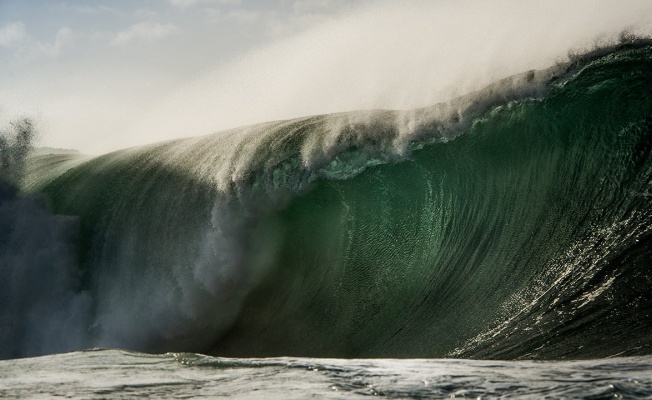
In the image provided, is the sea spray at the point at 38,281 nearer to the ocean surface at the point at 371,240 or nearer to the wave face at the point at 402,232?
the ocean surface at the point at 371,240

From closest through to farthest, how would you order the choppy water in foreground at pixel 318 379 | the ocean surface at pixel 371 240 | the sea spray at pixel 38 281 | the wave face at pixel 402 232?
the choppy water in foreground at pixel 318 379, the ocean surface at pixel 371 240, the wave face at pixel 402 232, the sea spray at pixel 38 281

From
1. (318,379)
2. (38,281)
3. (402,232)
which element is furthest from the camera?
(38,281)

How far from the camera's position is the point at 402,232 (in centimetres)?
805

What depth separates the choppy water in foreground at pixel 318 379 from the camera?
10.9ft

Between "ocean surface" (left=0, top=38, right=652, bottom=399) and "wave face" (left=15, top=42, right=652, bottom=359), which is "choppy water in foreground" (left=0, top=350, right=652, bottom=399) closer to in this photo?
"ocean surface" (left=0, top=38, right=652, bottom=399)

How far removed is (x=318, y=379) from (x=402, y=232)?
4594 mm

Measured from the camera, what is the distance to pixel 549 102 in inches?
318

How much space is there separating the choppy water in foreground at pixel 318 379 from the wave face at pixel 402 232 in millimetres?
1860

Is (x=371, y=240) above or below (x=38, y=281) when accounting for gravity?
Result: above

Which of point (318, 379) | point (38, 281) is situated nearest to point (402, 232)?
point (318, 379)

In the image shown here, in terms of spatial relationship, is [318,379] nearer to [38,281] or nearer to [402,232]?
[402,232]

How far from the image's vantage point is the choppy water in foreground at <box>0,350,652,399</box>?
332cm

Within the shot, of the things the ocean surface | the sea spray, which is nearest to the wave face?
the ocean surface

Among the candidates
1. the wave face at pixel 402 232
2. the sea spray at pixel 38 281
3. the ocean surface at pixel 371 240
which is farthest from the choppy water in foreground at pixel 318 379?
the sea spray at pixel 38 281
